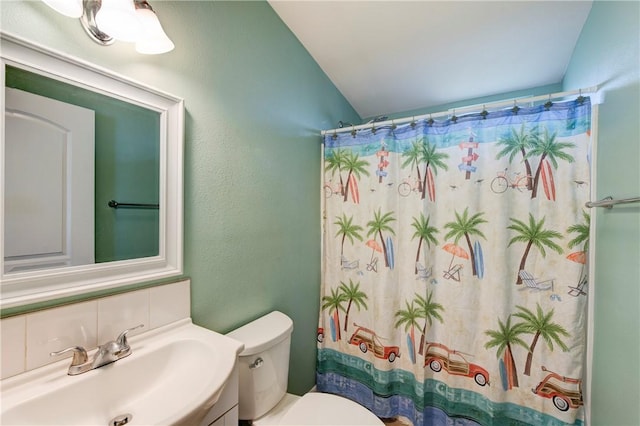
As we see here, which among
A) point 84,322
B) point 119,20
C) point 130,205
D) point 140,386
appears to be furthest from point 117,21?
point 140,386

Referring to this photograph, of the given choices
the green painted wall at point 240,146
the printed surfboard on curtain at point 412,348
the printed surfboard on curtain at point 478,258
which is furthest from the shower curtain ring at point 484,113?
the printed surfboard on curtain at point 412,348

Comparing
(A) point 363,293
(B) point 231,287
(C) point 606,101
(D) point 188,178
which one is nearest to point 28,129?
(D) point 188,178

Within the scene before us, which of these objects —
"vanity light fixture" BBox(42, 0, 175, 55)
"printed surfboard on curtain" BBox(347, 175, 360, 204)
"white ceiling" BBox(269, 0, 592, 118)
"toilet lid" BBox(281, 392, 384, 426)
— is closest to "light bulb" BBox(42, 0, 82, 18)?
"vanity light fixture" BBox(42, 0, 175, 55)

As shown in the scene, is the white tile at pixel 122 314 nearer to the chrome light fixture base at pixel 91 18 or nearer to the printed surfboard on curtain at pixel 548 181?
the chrome light fixture base at pixel 91 18

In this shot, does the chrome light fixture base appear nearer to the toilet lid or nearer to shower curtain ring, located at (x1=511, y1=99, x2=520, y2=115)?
the toilet lid

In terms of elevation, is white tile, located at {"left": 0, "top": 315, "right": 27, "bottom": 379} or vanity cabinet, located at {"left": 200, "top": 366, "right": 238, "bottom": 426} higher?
white tile, located at {"left": 0, "top": 315, "right": 27, "bottom": 379}

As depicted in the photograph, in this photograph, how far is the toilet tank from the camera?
3.79 ft

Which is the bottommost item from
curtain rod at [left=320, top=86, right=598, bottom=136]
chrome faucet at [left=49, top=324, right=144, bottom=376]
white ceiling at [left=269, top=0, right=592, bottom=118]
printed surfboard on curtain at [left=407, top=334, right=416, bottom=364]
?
printed surfboard on curtain at [left=407, top=334, right=416, bottom=364]

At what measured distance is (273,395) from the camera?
1.27 metres

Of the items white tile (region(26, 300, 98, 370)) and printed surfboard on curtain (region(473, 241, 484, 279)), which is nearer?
white tile (region(26, 300, 98, 370))

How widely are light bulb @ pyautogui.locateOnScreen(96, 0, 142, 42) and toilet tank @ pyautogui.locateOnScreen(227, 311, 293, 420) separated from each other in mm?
1218

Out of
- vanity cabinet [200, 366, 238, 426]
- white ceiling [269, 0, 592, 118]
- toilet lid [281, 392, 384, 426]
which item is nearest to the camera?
vanity cabinet [200, 366, 238, 426]

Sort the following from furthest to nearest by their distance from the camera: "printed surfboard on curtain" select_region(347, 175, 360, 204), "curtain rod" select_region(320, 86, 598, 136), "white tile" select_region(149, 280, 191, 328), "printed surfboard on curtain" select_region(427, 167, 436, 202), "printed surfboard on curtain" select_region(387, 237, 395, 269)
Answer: "printed surfboard on curtain" select_region(347, 175, 360, 204) → "printed surfboard on curtain" select_region(387, 237, 395, 269) → "printed surfboard on curtain" select_region(427, 167, 436, 202) → "curtain rod" select_region(320, 86, 598, 136) → "white tile" select_region(149, 280, 191, 328)

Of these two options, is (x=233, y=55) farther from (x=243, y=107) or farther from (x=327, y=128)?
(x=327, y=128)
